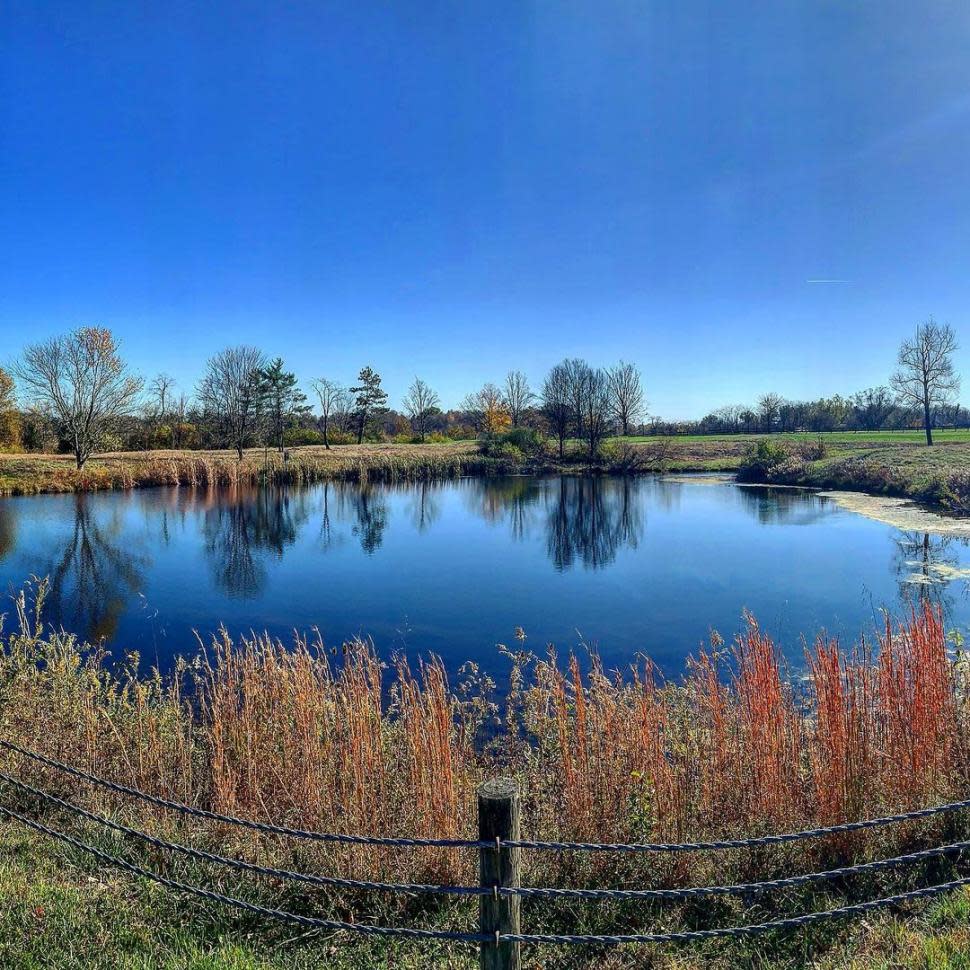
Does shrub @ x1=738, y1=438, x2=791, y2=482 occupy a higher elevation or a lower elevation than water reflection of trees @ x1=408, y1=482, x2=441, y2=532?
higher

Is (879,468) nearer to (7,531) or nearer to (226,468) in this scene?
(226,468)

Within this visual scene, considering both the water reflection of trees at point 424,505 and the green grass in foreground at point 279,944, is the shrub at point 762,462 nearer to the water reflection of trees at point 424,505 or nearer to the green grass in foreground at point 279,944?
Result: the water reflection of trees at point 424,505

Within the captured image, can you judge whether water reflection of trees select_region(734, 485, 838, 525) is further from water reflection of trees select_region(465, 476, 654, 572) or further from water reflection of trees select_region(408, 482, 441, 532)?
water reflection of trees select_region(408, 482, 441, 532)

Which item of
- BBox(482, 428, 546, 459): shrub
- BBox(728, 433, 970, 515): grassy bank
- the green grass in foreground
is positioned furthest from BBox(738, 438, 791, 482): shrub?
the green grass in foreground

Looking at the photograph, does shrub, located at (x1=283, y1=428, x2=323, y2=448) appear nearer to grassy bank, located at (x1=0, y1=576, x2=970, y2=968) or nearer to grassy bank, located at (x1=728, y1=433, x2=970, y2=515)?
grassy bank, located at (x1=728, y1=433, x2=970, y2=515)

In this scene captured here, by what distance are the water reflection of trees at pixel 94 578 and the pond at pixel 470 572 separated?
0.07m

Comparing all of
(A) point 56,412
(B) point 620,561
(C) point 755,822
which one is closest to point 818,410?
(B) point 620,561

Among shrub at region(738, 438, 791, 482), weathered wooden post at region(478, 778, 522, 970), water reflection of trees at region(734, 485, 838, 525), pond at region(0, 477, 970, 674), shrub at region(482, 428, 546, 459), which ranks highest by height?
shrub at region(482, 428, 546, 459)

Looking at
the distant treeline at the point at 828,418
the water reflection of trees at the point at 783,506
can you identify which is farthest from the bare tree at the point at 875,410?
the water reflection of trees at the point at 783,506

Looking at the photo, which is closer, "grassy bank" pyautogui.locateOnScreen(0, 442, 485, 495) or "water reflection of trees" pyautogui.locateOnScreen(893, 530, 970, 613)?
"water reflection of trees" pyautogui.locateOnScreen(893, 530, 970, 613)

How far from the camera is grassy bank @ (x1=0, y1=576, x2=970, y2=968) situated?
346cm

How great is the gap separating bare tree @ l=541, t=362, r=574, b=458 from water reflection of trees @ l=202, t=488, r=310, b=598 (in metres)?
31.2

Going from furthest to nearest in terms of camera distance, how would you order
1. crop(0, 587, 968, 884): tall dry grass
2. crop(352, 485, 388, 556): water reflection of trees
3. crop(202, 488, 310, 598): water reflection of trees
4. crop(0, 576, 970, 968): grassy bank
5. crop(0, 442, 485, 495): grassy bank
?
crop(0, 442, 485, 495): grassy bank < crop(352, 485, 388, 556): water reflection of trees < crop(202, 488, 310, 598): water reflection of trees < crop(0, 587, 968, 884): tall dry grass < crop(0, 576, 970, 968): grassy bank

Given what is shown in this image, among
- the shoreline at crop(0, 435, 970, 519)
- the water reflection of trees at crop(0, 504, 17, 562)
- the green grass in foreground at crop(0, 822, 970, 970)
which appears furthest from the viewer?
the shoreline at crop(0, 435, 970, 519)
